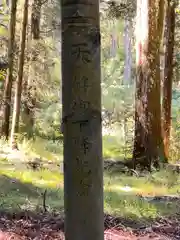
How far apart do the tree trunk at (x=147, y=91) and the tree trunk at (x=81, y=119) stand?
292 inches

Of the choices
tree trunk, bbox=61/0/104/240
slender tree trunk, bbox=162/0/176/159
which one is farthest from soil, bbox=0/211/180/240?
slender tree trunk, bbox=162/0/176/159

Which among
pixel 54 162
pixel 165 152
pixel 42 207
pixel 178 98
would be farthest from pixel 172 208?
pixel 178 98

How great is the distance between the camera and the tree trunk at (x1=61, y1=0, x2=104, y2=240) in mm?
2143

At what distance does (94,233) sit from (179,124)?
1409 centimetres

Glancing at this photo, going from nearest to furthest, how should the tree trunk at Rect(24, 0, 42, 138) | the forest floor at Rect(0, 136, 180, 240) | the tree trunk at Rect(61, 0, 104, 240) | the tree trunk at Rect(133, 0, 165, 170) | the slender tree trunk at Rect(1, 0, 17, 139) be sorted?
the tree trunk at Rect(61, 0, 104, 240) < the forest floor at Rect(0, 136, 180, 240) < the tree trunk at Rect(133, 0, 165, 170) < the slender tree trunk at Rect(1, 0, 17, 139) < the tree trunk at Rect(24, 0, 42, 138)

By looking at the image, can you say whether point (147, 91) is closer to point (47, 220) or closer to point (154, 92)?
point (154, 92)

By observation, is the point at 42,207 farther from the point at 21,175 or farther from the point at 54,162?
the point at 54,162

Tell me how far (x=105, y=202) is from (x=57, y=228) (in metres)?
1.80

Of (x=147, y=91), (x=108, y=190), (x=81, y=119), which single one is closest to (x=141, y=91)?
(x=147, y=91)

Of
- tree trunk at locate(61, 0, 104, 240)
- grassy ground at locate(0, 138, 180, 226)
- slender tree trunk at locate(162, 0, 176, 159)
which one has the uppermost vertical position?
slender tree trunk at locate(162, 0, 176, 159)

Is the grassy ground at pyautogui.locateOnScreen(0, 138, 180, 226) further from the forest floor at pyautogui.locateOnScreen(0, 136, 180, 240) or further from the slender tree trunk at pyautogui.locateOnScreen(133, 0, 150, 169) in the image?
the slender tree trunk at pyautogui.locateOnScreen(133, 0, 150, 169)

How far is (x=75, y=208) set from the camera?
7.11 ft

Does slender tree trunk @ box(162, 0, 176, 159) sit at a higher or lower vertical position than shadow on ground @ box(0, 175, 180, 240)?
Answer: higher

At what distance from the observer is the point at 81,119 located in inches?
84.8
